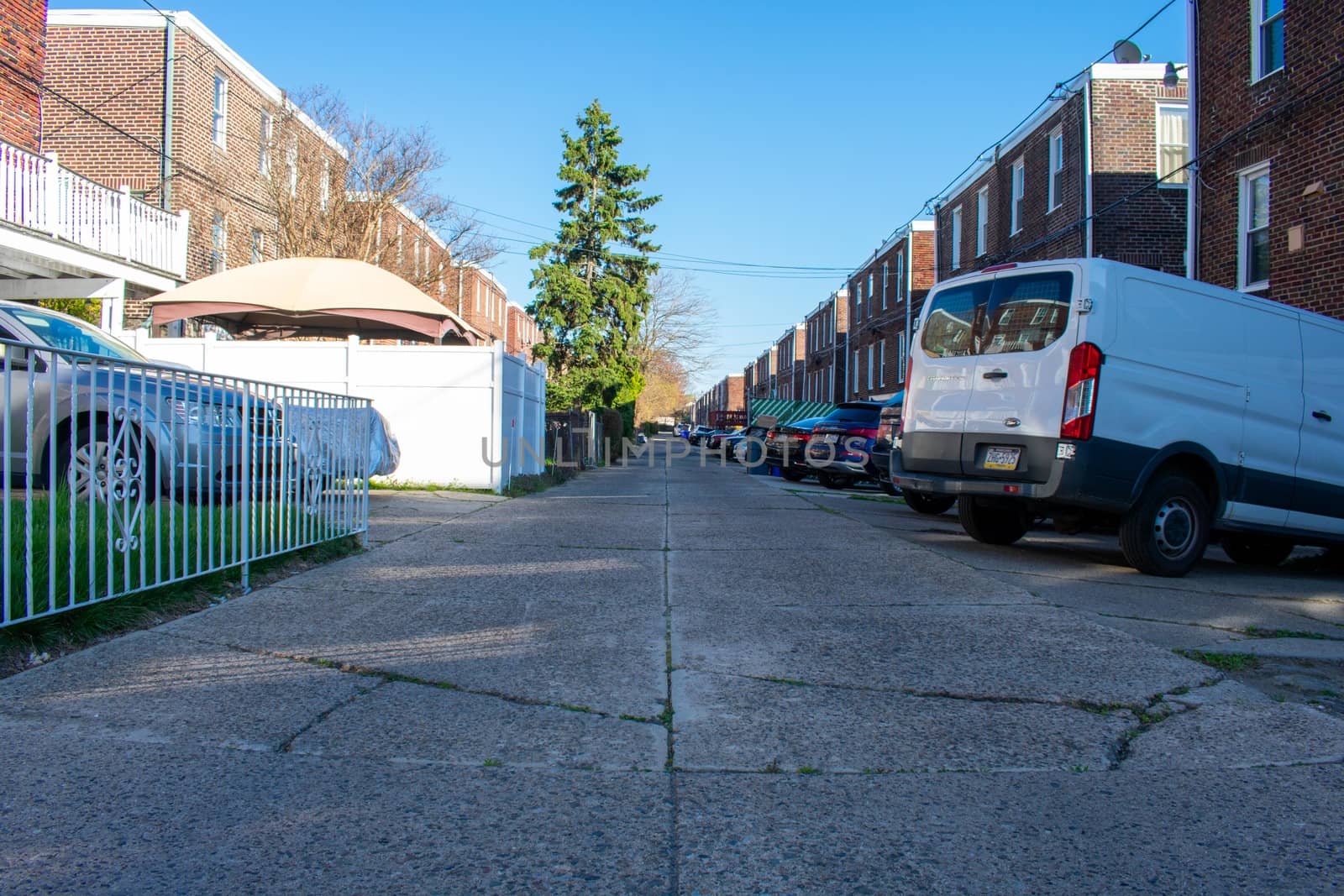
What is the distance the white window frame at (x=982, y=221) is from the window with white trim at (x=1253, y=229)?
40.3 feet

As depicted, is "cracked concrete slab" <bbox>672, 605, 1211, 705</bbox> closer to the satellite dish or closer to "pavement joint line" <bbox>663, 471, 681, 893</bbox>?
"pavement joint line" <bbox>663, 471, 681, 893</bbox>

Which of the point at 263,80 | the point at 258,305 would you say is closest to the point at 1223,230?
the point at 258,305

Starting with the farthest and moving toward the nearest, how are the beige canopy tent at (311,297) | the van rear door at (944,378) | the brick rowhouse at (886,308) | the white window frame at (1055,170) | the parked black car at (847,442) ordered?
1. the brick rowhouse at (886,308)
2. the white window frame at (1055,170)
3. the parked black car at (847,442)
4. the beige canopy tent at (311,297)
5. the van rear door at (944,378)

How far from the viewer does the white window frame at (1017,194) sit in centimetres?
2320

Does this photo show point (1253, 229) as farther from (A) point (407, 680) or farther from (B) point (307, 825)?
(B) point (307, 825)

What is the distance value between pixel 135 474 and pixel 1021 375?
235 inches

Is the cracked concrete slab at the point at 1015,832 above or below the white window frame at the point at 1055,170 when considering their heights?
below

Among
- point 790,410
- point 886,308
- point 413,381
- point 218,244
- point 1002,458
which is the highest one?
point 886,308

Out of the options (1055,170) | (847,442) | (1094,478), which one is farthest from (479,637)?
(1055,170)

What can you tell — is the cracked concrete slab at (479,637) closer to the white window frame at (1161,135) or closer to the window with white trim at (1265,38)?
the window with white trim at (1265,38)

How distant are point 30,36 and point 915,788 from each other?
18.0 metres

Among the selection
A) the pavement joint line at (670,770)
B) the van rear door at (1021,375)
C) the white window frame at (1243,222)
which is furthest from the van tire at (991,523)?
the white window frame at (1243,222)

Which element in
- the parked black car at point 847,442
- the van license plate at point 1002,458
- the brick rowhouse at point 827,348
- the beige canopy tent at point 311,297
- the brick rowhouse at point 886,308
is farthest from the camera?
the brick rowhouse at point 827,348

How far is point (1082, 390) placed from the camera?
6672 mm
